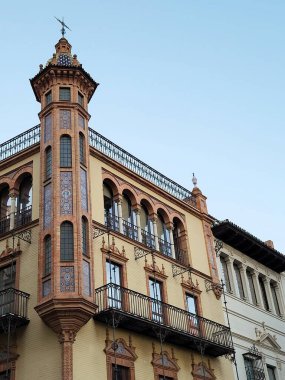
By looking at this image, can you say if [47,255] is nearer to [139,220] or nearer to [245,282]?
[139,220]

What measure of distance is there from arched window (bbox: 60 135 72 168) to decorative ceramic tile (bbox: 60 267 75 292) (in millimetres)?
3986

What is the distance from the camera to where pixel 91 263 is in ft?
68.4

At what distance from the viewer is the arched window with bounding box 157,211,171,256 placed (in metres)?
25.9

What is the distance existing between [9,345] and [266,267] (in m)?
16.3

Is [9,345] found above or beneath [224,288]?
beneath

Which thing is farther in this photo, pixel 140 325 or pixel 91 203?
pixel 91 203

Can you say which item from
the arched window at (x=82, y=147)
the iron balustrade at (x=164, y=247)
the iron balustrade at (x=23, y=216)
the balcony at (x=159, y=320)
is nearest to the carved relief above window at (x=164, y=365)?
the balcony at (x=159, y=320)

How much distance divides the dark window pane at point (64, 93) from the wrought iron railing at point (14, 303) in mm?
A: 7556

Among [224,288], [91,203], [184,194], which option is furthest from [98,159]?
[224,288]

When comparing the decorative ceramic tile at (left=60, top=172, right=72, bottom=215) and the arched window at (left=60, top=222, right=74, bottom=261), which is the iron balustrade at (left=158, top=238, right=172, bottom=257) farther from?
the arched window at (left=60, top=222, right=74, bottom=261)

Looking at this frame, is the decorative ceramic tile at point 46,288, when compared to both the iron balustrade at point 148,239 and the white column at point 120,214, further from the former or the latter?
the iron balustrade at point 148,239

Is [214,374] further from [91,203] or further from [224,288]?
[91,203]

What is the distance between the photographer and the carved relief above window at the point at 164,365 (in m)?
22.0

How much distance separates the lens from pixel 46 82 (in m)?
24.3
